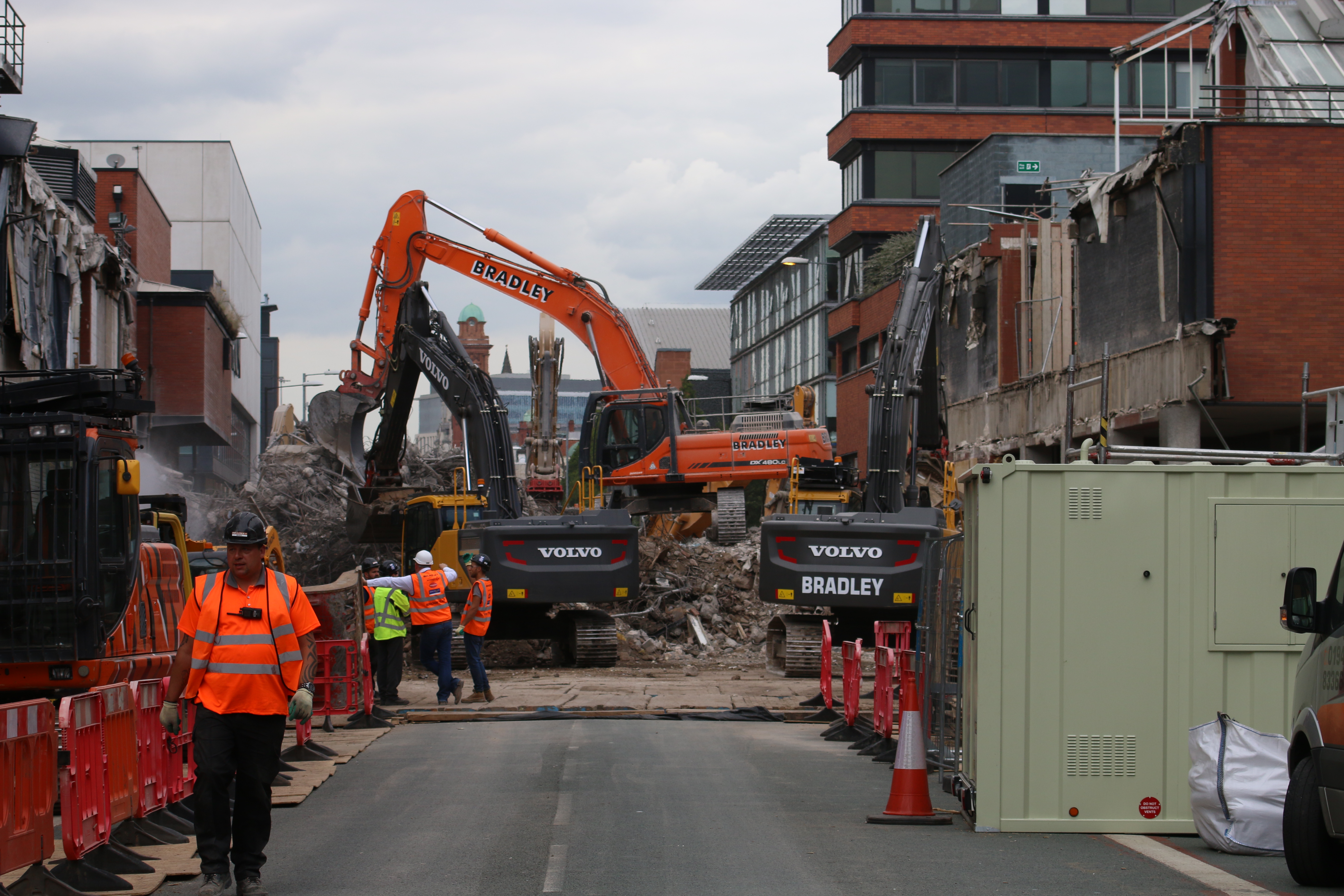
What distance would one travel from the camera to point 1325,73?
30.0 meters

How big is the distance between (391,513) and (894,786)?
18141 mm

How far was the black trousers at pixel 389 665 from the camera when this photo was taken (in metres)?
17.6

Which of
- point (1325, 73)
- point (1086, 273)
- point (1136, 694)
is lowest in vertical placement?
point (1136, 694)

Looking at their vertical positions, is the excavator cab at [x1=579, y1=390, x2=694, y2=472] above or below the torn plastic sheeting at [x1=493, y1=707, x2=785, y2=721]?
above

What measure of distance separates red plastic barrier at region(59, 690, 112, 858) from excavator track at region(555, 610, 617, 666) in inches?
593

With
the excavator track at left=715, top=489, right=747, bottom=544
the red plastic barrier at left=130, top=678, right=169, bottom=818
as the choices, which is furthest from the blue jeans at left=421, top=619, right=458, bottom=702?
the excavator track at left=715, top=489, right=747, bottom=544

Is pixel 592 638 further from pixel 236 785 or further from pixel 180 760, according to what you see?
pixel 236 785

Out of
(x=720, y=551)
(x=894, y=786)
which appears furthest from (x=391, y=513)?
(x=894, y=786)

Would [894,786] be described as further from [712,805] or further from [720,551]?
[720,551]

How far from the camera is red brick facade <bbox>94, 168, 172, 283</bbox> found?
4912cm

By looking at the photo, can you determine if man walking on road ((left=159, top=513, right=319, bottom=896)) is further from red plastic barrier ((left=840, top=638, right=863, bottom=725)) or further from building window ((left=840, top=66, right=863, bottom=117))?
building window ((left=840, top=66, right=863, bottom=117))

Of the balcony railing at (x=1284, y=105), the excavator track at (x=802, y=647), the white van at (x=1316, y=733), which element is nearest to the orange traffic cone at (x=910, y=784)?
the white van at (x=1316, y=733)

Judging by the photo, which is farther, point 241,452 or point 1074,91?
point 241,452

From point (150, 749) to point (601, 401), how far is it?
15391mm
